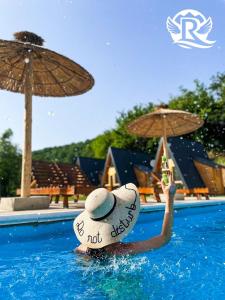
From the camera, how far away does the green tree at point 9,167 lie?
30609 millimetres

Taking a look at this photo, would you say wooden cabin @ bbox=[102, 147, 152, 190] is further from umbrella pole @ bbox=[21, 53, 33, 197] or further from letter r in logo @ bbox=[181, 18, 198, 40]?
umbrella pole @ bbox=[21, 53, 33, 197]

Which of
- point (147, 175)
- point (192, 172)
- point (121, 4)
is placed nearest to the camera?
point (121, 4)

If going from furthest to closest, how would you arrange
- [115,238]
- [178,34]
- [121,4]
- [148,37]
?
[148,37] < [121,4] < [178,34] < [115,238]

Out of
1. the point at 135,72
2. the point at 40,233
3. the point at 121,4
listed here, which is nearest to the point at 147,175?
the point at 135,72

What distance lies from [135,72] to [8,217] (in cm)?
1663

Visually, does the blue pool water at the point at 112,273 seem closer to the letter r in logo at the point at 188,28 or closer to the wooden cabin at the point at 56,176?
the wooden cabin at the point at 56,176

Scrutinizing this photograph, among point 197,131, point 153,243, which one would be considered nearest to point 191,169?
point 197,131

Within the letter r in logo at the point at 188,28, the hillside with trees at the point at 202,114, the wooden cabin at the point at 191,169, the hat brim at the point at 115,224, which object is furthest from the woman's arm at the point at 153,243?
the hillside with trees at the point at 202,114

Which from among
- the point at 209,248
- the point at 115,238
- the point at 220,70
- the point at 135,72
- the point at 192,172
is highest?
the point at 220,70

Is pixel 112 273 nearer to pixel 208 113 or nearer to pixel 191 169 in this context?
pixel 191 169

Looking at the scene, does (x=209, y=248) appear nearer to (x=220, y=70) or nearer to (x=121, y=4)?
(x=121, y=4)

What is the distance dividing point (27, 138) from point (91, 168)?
21.1 meters

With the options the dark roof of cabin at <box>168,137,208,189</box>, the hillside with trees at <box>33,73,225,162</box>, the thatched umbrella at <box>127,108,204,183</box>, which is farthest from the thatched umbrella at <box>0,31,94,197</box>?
the hillside with trees at <box>33,73,225,162</box>

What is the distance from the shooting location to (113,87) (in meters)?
20.2
